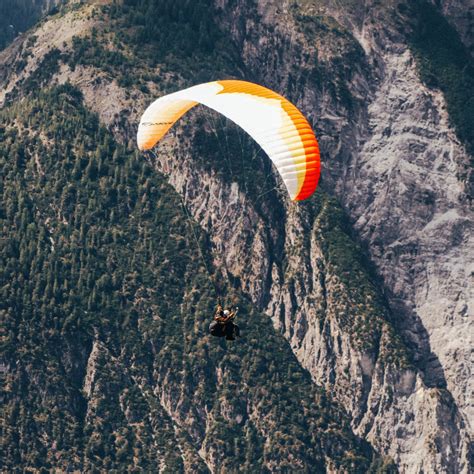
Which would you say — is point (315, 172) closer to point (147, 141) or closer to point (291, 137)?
point (291, 137)

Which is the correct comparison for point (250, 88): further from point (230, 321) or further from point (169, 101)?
point (230, 321)

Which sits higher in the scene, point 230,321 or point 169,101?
point 169,101

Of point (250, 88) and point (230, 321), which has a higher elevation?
point (250, 88)

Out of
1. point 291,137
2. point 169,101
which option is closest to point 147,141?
point 169,101

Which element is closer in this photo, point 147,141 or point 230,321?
point 230,321

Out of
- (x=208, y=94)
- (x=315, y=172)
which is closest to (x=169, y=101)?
(x=208, y=94)

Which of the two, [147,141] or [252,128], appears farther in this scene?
[147,141]
